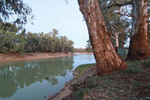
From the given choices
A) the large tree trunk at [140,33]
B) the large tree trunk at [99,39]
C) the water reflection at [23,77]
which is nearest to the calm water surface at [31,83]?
the water reflection at [23,77]

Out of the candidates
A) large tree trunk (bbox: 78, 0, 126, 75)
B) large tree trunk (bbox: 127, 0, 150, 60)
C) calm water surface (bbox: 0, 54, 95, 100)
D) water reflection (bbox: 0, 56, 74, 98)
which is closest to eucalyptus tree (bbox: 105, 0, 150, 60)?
large tree trunk (bbox: 127, 0, 150, 60)

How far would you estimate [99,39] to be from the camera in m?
2.71

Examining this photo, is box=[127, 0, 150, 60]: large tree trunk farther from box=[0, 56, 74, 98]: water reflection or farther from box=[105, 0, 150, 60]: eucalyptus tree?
box=[0, 56, 74, 98]: water reflection

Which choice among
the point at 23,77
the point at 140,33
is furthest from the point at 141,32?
the point at 23,77

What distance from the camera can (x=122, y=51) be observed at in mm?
9844

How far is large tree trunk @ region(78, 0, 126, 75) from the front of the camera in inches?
106

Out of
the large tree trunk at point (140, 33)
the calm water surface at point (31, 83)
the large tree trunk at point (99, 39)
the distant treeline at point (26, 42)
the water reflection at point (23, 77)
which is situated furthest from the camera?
the distant treeline at point (26, 42)

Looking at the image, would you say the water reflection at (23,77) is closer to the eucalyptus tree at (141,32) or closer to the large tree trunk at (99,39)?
the large tree trunk at (99,39)

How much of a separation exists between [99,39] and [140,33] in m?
2.51

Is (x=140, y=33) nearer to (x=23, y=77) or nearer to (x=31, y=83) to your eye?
(x=31, y=83)

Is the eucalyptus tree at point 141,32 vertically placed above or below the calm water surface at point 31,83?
above

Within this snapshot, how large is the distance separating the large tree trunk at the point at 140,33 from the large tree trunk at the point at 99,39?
6.01ft

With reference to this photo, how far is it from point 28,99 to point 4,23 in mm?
4322

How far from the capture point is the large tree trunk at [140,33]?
4.01 meters
